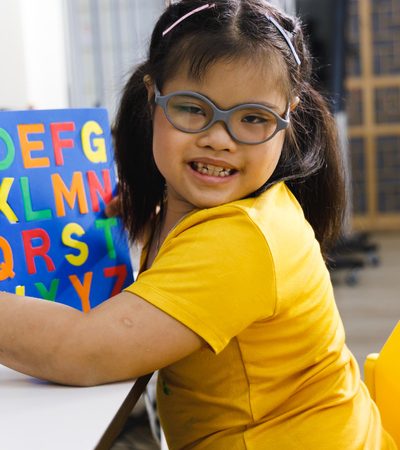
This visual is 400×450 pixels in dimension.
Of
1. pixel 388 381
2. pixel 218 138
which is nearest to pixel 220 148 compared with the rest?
pixel 218 138

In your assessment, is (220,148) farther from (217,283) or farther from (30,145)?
(30,145)

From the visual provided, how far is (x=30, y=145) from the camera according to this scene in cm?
104

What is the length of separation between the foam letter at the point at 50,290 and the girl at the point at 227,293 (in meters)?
0.18

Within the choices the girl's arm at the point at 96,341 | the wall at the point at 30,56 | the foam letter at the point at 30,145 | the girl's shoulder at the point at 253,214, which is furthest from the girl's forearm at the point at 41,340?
the wall at the point at 30,56

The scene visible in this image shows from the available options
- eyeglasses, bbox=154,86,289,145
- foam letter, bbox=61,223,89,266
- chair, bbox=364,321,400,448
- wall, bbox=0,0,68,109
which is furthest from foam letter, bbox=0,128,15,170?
wall, bbox=0,0,68,109

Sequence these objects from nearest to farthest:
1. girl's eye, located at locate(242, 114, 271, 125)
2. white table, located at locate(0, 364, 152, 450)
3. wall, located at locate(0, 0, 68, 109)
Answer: white table, located at locate(0, 364, 152, 450)
girl's eye, located at locate(242, 114, 271, 125)
wall, located at locate(0, 0, 68, 109)

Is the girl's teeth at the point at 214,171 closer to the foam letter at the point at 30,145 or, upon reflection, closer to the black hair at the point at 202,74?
the black hair at the point at 202,74

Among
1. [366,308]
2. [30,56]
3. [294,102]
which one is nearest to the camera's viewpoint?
[294,102]

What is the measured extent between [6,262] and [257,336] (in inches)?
14.0

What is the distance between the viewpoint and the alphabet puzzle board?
3.29 ft

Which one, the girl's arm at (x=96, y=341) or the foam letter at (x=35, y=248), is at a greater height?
the foam letter at (x=35, y=248)

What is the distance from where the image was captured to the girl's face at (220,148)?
867 mm

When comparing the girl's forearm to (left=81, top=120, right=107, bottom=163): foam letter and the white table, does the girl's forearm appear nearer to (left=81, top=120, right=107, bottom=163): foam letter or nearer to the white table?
the white table

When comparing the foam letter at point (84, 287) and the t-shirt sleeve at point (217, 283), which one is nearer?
the t-shirt sleeve at point (217, 283)
